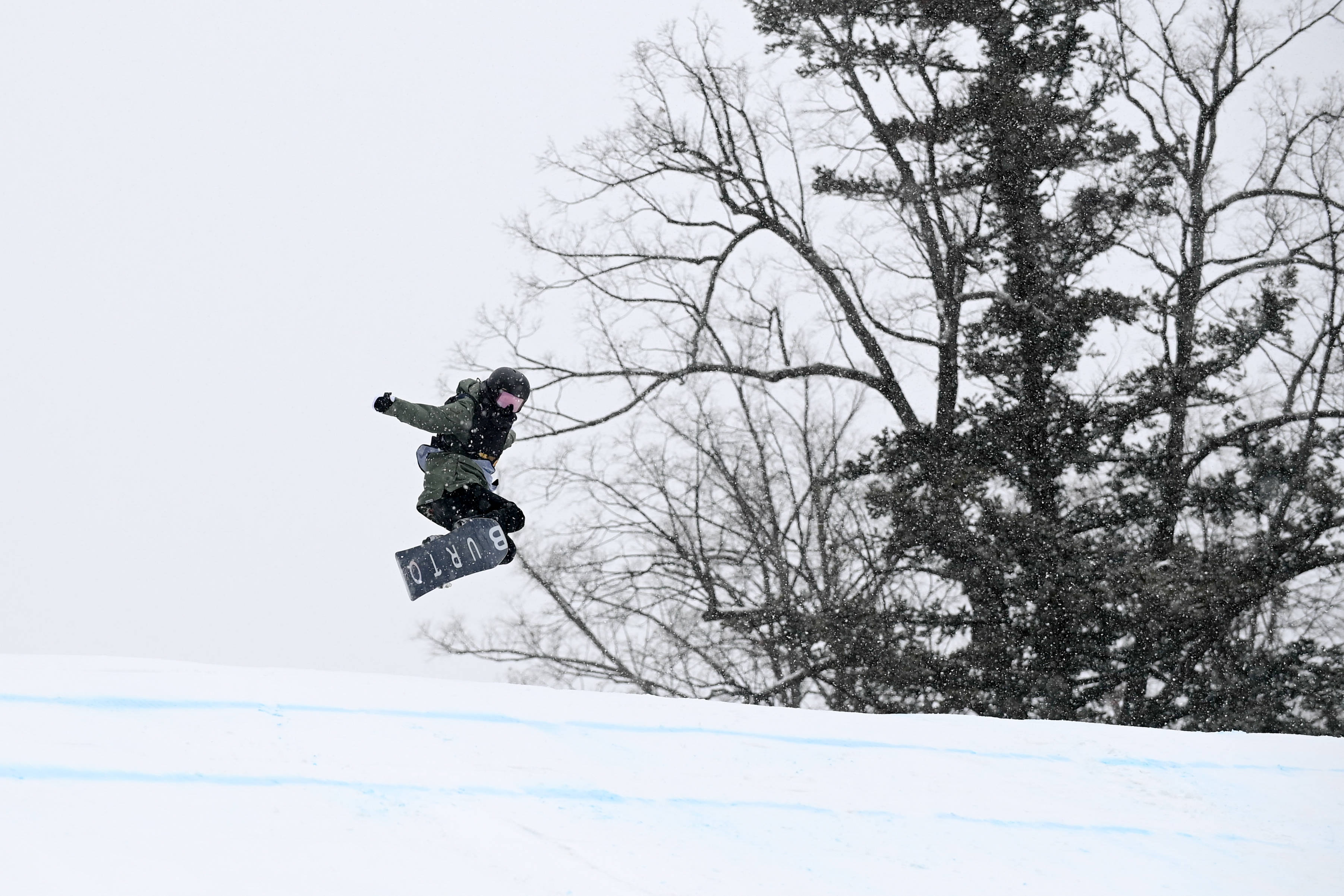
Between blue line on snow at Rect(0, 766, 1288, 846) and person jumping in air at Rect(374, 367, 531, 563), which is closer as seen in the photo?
blue line on snow at Rect(0, 766, 1288, 846)

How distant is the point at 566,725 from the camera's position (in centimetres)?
607

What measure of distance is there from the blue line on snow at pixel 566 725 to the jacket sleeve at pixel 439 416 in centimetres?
158

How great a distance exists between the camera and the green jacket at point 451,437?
6965 mm

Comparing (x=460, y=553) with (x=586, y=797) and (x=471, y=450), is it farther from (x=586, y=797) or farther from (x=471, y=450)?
(x=586, y=797)

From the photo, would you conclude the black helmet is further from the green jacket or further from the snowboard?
the snowboard

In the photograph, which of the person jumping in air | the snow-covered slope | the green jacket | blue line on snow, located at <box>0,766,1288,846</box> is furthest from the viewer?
the person jumping in air

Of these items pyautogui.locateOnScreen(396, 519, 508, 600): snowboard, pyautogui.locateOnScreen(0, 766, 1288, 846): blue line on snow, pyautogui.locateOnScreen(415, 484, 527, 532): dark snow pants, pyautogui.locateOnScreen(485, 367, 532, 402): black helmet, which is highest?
pyautogui.locateOnScreen(485, 367, 532, 402): black helmet

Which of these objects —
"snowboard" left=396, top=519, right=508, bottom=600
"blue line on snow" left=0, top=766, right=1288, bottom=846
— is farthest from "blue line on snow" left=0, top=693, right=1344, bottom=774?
"snowboard" left=396, top=519, right=508, bottom=600

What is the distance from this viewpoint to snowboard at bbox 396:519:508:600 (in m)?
7.19

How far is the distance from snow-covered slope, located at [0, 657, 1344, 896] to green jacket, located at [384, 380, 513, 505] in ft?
4.19

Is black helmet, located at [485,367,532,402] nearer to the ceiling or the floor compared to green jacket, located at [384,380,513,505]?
nearer to the ceiling

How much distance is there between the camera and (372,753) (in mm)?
5145

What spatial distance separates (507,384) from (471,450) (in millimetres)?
449

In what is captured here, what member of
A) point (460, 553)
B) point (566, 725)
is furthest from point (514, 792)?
point (460, 553)
